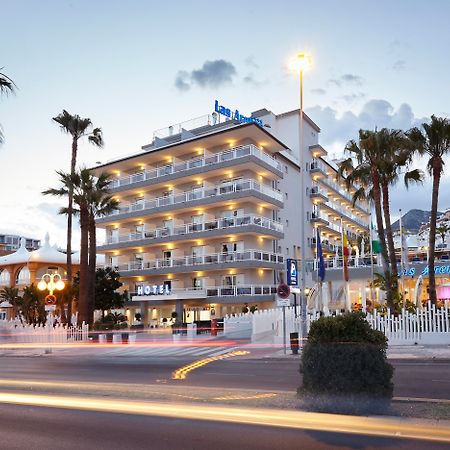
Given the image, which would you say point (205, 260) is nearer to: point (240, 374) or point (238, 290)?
point (238, 290)

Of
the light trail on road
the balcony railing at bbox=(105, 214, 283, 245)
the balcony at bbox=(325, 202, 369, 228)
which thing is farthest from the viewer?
the balcony at bbox=(325, 202, 369, 228)

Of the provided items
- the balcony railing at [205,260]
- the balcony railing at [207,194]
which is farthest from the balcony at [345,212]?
the balcony railing at [205,260]

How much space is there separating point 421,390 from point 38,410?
27.8ft

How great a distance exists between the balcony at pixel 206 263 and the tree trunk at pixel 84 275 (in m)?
13.6

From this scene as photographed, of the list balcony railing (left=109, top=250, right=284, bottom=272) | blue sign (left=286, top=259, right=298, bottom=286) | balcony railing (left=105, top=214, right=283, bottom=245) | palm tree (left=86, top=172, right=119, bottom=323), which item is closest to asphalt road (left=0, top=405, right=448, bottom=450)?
blue sign (left=286, top=259, right=298, bottom=286)

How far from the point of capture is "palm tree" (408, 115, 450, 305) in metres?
29.0

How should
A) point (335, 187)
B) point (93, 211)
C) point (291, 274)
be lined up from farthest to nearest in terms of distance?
point (335, 187)
point (93, 211)
point (291, 274)

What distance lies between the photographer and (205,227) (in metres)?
49.9

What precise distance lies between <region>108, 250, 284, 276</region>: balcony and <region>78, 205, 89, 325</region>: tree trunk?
535 inches

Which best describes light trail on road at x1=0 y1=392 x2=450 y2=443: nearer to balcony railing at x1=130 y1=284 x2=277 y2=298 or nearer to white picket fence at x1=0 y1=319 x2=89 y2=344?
white picket fence at x1=0 y1=319 x2=89 y2=344

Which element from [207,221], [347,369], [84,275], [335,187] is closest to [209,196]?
[207,221]

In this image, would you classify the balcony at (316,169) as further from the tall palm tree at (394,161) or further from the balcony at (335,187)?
the tall palm tree at (394,161)

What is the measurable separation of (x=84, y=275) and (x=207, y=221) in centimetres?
1639

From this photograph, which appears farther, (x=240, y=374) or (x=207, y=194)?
(x=207, y=194)
